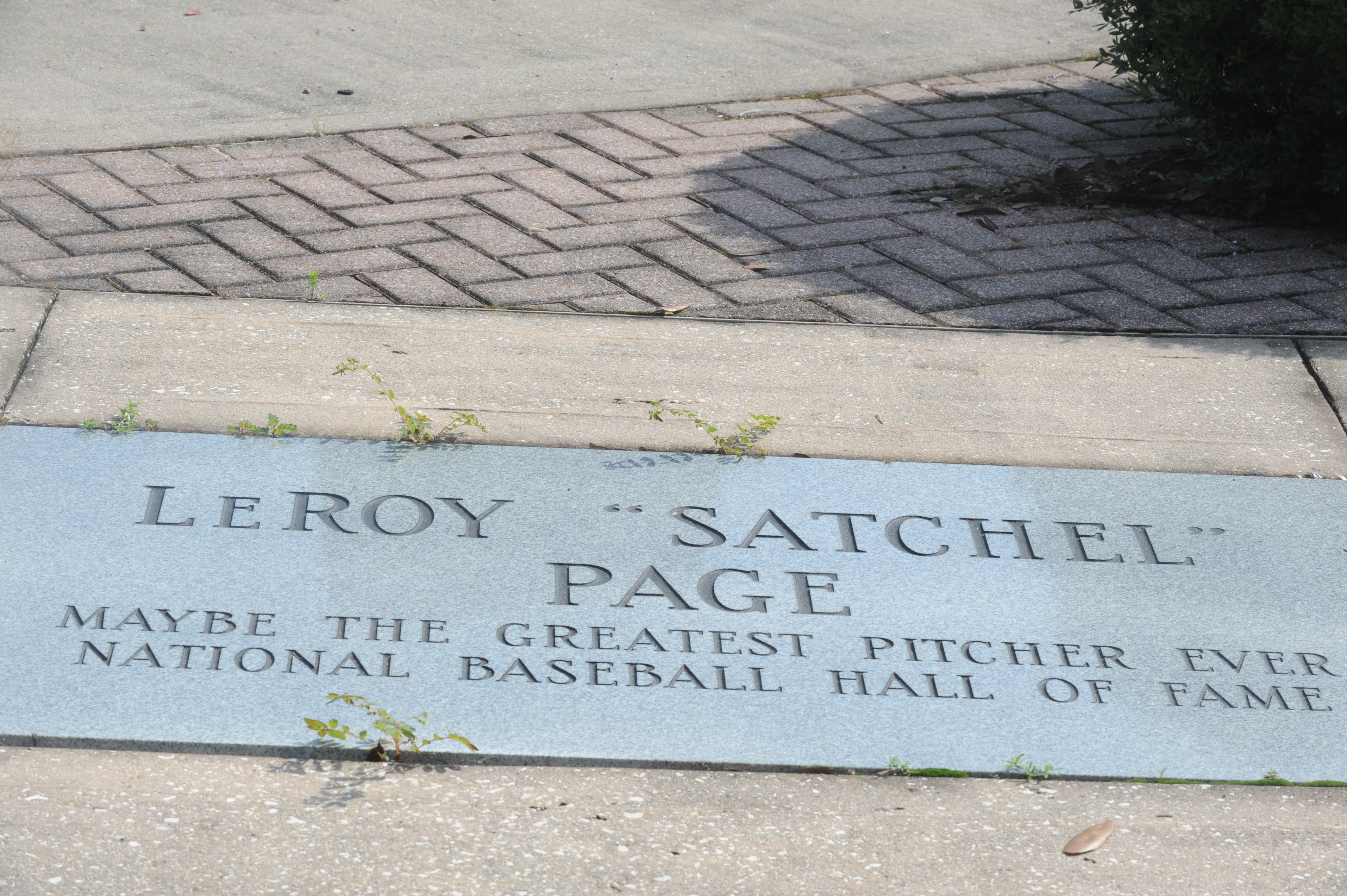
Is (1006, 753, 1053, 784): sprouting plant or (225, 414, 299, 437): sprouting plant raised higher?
(225, 414, 299, 437): sprouting plant

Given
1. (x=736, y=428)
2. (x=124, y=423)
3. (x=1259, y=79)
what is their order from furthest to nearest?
(x=1259, y=79)
(x=736, y=428)
(x=124, y=423)

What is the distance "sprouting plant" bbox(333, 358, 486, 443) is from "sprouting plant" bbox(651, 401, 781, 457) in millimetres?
386

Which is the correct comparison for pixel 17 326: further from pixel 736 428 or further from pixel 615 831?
pixel 615 831

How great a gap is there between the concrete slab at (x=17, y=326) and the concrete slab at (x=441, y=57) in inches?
45.6

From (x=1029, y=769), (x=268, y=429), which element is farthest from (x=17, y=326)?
(x=1029, y=769)

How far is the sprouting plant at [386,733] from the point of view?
7.01 feet

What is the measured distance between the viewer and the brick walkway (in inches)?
145

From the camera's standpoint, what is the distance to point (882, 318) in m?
3.65

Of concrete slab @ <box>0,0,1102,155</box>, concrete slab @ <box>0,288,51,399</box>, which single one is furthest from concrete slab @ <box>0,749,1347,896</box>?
concrete slab @ <box>0,0,1102,155</box>

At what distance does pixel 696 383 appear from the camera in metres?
3.29

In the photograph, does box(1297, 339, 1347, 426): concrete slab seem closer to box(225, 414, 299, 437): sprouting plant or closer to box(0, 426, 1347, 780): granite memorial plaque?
box(0, 426, 1347, 780): granite memorial plaque

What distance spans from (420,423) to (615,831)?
3.92ft

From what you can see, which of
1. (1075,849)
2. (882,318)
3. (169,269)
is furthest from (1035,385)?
(169,269)

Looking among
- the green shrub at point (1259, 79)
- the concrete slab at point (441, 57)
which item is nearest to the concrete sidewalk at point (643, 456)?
the green shrub at point (1259, 79)
